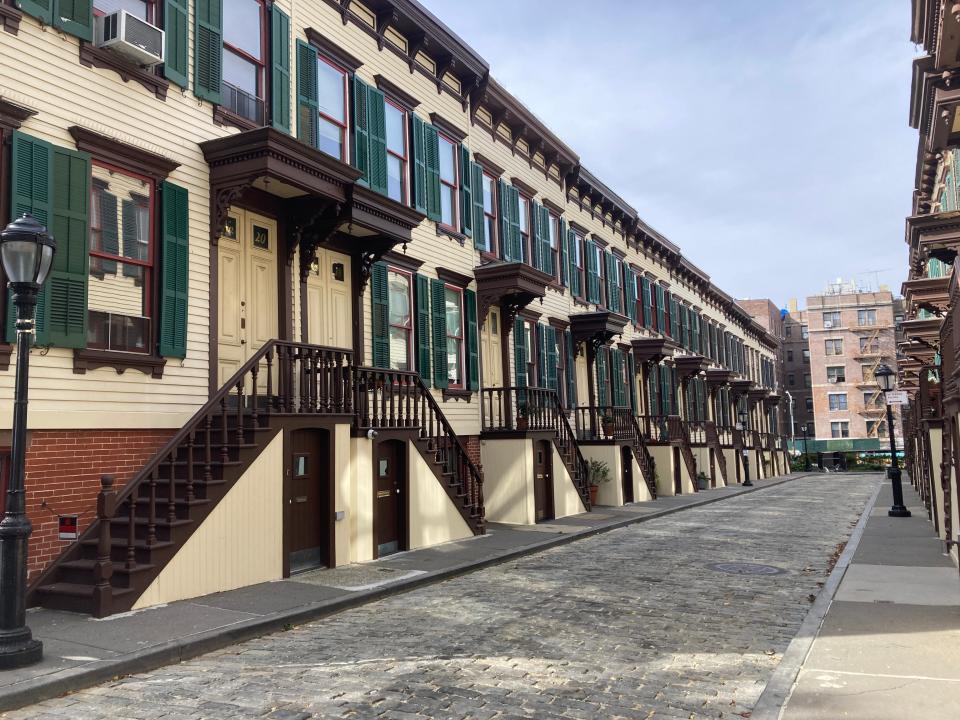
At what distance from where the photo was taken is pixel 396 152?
16.4 metres

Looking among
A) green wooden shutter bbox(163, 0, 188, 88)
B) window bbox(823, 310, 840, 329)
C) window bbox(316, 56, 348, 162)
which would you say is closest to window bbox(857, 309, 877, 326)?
window bbox(823, 310, 840, 329)

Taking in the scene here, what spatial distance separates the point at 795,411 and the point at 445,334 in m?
92.2

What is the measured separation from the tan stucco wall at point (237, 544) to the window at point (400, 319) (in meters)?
5.28

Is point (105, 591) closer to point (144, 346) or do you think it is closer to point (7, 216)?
point (144, 346)

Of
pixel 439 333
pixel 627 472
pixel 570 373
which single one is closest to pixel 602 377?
pixel 570 373

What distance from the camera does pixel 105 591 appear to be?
8.09 metres

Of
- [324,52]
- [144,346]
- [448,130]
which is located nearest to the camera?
[144,346]

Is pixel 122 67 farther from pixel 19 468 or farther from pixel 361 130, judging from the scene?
pixel 19 468

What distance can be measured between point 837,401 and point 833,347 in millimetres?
6263

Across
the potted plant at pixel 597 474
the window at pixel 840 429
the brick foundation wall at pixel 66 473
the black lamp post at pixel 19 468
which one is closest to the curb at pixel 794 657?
the black lamp post at pixel 19 468

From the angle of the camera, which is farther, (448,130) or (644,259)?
(644,259)

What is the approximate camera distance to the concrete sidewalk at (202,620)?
6.19 m

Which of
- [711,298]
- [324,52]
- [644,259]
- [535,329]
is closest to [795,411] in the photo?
[711,298]

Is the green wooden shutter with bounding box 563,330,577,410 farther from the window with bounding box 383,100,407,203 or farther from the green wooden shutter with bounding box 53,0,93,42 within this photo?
the green wooden shutter with bounding box 53,0,93,42
